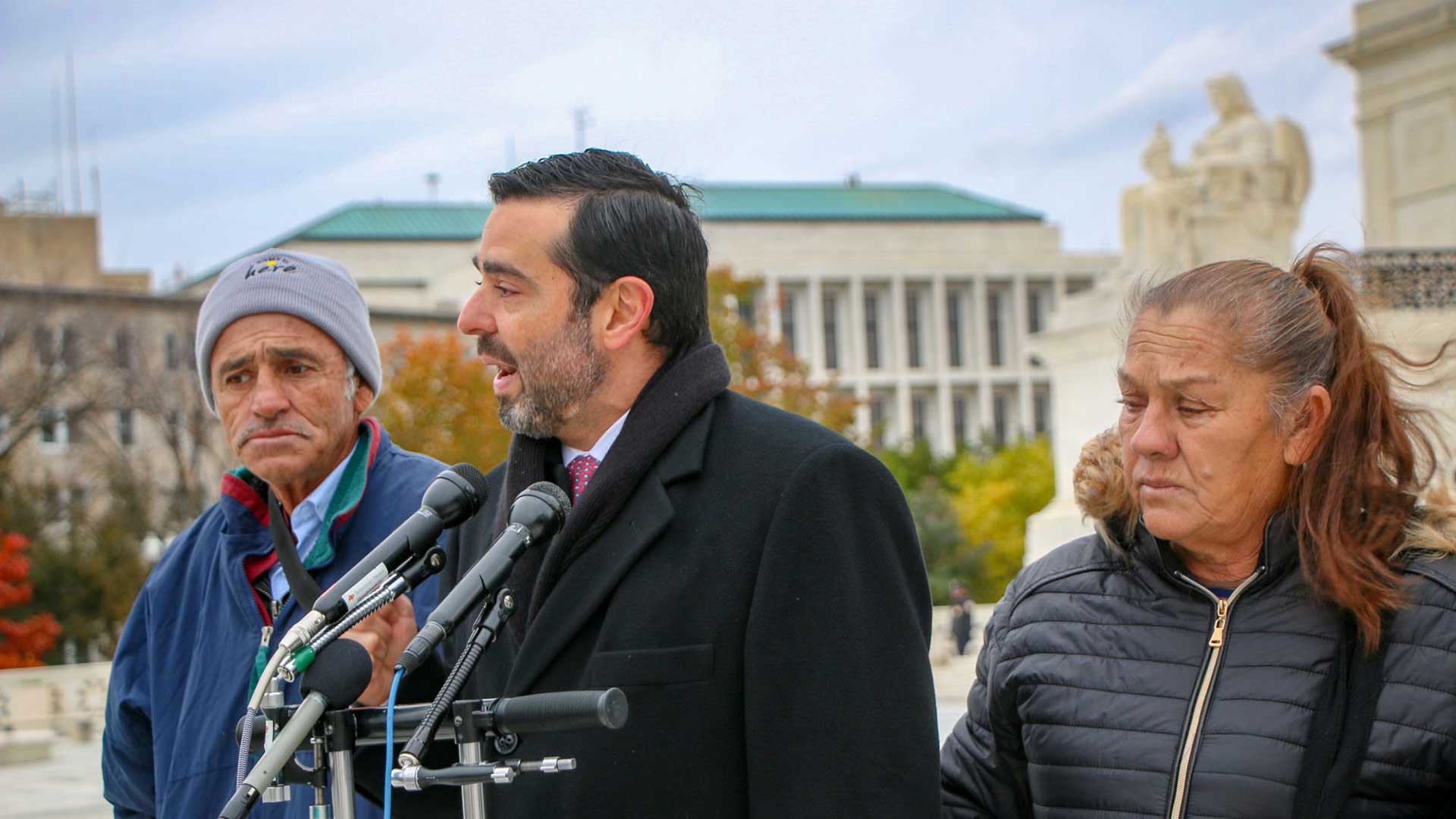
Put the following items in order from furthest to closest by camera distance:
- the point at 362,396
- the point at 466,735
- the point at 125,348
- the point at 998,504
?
the point at 998,504, the point at 125,348, the point at 362,396, the point at 466,735

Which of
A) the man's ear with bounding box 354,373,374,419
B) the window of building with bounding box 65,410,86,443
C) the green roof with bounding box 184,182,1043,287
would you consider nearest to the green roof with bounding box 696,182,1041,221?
the green roof with bounding box 184,182,1043,287

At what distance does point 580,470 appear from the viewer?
308 centimetres

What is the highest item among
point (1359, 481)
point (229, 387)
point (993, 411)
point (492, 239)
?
point (492, 239)

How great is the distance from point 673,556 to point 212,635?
1.45m

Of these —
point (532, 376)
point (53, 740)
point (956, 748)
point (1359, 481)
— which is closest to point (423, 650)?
point (532, 376)

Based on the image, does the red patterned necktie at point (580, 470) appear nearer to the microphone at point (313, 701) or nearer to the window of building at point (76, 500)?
the microphone at point (313, 701)

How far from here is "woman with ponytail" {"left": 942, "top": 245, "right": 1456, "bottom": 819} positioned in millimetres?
2779

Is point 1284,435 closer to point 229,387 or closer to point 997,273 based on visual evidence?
point 229,387

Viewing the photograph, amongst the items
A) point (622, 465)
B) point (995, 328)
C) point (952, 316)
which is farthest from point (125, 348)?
point (995, 328)

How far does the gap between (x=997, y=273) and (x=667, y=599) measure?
292ft

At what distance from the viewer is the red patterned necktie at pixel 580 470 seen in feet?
10.1

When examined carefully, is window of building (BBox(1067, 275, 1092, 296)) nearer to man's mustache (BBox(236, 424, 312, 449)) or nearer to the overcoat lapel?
man's mustache (BBox(236, 424, 312, 449))

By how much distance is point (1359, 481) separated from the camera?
298cm

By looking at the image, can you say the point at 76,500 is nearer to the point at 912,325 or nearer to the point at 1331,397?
the point at 1331,397
